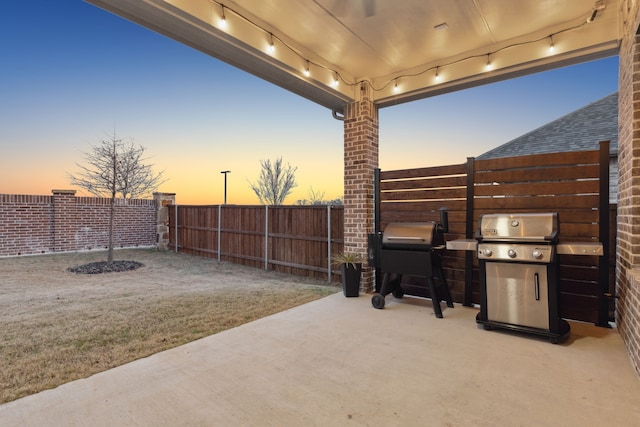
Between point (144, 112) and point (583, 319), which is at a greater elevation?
point (144, 112)

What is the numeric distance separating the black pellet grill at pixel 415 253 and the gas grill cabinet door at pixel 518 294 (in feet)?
1.94

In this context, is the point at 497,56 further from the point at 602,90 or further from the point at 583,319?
the point at 602,90

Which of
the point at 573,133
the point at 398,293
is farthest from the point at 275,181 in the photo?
the point at 398,293

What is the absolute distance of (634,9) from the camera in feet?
7.60

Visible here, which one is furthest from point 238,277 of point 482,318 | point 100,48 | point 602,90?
point 602,90

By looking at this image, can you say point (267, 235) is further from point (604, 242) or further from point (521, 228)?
point (604, 242)

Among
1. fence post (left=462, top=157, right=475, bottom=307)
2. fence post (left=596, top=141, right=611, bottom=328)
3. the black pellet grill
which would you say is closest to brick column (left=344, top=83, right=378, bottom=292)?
the black pellet grill

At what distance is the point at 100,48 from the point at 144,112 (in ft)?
7.13

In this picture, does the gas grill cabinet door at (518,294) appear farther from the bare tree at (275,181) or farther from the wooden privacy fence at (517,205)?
the bare tree at (275,181)

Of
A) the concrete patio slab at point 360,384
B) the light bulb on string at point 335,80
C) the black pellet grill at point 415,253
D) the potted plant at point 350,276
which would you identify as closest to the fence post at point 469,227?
the black pellet grill at point 415,253

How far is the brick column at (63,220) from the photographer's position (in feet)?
27.9

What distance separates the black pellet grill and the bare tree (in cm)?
1220

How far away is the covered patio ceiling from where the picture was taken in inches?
107

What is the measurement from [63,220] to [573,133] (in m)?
13.7
